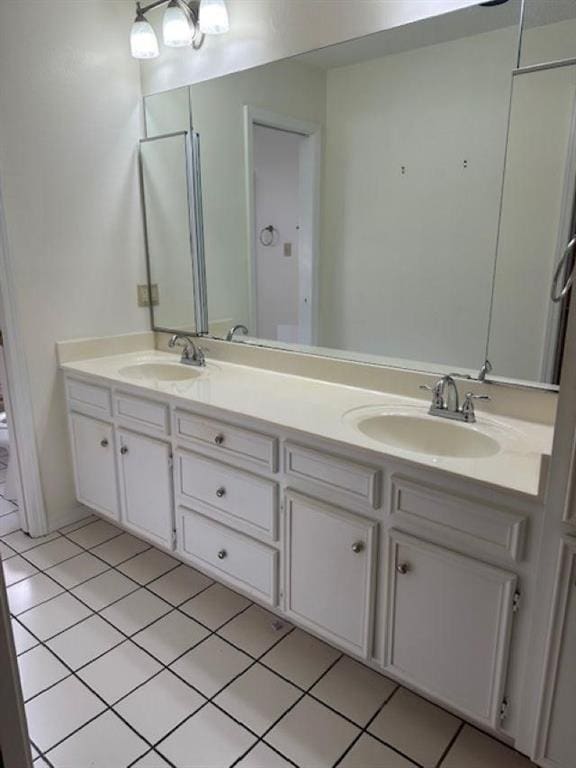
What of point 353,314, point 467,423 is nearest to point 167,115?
point 353,314

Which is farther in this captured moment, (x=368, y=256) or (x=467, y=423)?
(x=368, y=256)

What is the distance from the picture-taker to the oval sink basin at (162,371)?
2.40 meters

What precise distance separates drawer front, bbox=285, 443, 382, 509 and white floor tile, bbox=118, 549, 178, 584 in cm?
94

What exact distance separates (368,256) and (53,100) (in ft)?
4.92

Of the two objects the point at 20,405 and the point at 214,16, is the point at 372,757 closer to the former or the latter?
the point at 20,405

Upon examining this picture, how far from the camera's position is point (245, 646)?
180cm

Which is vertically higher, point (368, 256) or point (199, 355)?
point (368, 256)

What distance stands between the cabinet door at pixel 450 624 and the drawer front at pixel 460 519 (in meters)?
0.05

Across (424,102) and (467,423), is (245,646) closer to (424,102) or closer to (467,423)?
(467,423)

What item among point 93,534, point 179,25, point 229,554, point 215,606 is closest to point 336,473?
point 229,554

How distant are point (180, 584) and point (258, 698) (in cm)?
65

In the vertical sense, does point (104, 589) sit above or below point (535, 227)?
below

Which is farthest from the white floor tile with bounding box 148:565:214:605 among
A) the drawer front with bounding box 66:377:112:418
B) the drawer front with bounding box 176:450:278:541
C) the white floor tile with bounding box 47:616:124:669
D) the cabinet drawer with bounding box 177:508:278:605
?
the drawer front with bounding box 66:377:112:418

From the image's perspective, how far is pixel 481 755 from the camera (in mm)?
1402
